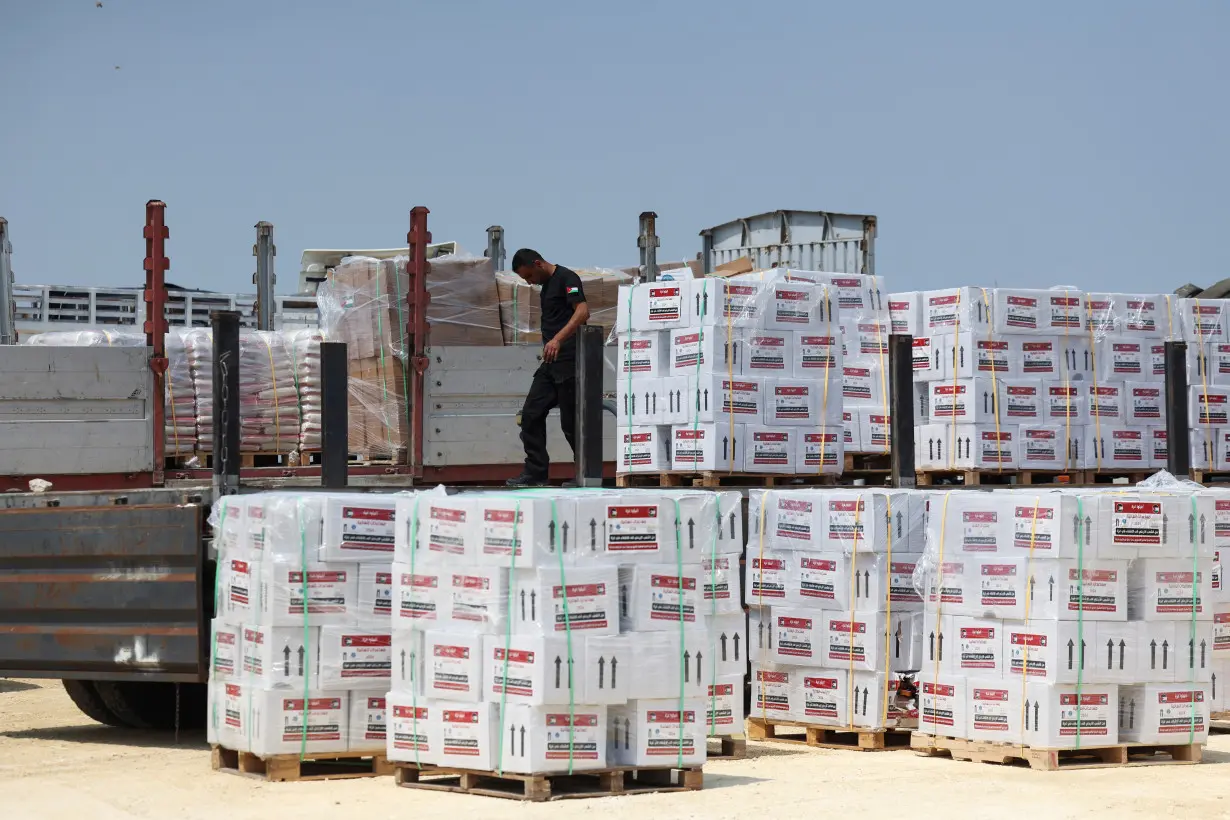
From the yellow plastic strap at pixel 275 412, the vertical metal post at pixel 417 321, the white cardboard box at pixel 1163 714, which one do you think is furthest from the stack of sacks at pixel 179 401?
the white cardboard box at pixel 1163 714

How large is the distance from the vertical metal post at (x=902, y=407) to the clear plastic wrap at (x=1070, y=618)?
1.67 meters

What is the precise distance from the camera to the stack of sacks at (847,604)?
→ 9297 mm

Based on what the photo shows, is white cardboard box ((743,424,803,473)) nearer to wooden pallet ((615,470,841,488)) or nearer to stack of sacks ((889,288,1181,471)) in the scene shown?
wooden pallet ((615,470,841,488))

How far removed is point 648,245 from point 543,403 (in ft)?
8.02

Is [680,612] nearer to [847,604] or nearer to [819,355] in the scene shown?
[847,604]

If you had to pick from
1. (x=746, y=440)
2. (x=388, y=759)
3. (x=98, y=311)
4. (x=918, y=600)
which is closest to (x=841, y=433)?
(x=746, y=440)

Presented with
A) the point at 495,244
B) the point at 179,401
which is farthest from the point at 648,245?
the point at 179,401

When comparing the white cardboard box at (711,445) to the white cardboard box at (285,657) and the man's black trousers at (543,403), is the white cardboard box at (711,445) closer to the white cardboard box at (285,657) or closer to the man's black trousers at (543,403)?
the man's black trousers at (543,403)

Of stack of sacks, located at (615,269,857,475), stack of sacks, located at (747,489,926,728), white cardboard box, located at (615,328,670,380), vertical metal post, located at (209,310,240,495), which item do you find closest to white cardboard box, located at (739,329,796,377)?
stack of sacks, located at (615,269,857,475)

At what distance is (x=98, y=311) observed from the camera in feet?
55.8

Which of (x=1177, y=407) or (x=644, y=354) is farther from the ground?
(x=644, y=354)

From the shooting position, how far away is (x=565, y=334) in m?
10.2

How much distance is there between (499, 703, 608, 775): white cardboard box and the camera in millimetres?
7281

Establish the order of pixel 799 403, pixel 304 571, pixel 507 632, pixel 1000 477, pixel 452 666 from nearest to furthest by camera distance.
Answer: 1. pixel 507 632
2. pixel 452 666
3. pixel 304 571
4. pixel 799 403
5. pixel 1000 477
